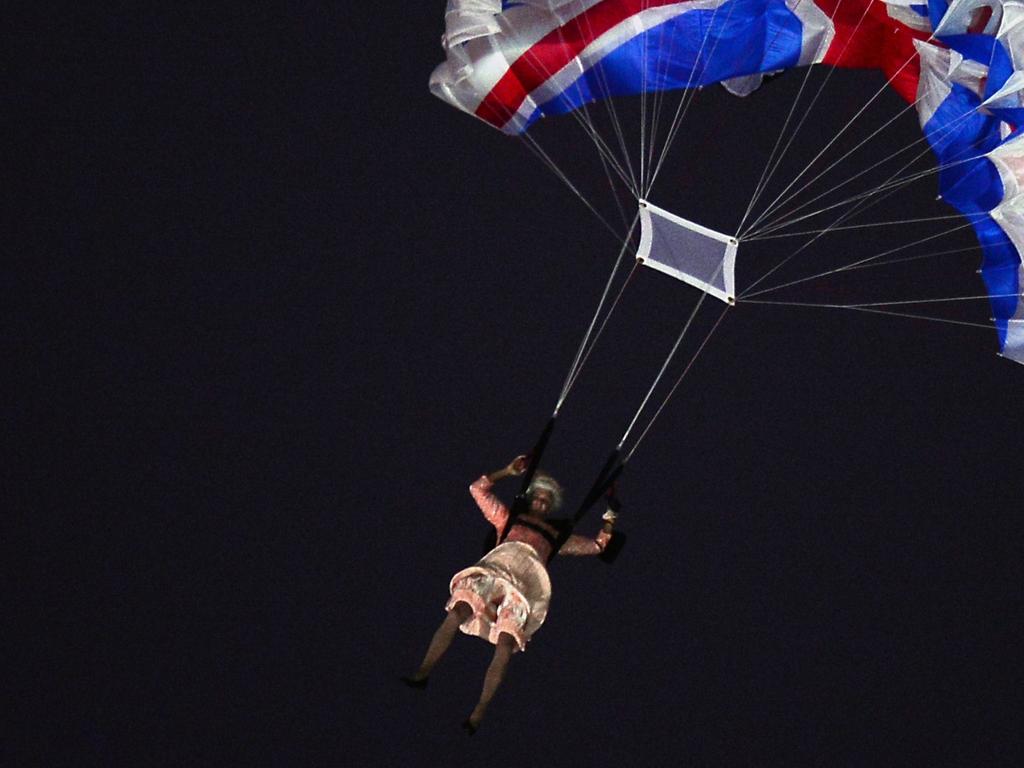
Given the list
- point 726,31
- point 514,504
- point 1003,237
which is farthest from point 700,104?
point 514,504

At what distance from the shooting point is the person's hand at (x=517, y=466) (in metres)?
5.55

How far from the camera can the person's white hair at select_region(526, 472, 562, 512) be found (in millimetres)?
5633

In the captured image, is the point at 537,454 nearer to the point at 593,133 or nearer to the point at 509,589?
the point at 509,589

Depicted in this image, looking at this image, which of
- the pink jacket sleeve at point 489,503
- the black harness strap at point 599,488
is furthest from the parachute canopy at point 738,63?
the pink jacket sleeve at point 489,503

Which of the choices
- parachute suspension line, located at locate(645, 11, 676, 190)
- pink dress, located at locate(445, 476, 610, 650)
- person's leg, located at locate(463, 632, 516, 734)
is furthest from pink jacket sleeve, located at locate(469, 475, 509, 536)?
parachute suspension line, located at locate(645, 11, 676, 190)

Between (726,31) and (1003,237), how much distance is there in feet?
3.79

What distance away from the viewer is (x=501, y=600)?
210 inches

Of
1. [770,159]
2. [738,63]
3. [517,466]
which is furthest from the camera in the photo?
[770,159]

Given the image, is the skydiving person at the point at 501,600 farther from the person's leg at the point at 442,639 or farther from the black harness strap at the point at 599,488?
the black harness strap at the point at 599,488

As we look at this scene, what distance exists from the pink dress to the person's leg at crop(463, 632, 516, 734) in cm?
3

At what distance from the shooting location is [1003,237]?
5863 millimetres

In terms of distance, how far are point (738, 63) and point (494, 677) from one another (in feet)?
7.67

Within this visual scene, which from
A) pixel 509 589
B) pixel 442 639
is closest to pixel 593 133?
Answer: pixel 509 589

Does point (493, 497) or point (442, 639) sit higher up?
point (493, 497)
